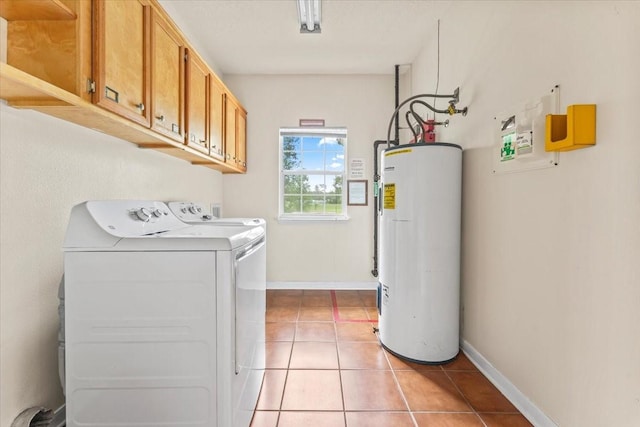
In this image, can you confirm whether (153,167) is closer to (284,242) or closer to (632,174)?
(284,242)

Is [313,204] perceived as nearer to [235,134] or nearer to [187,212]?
[235,134]

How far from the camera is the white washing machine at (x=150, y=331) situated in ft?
4.25

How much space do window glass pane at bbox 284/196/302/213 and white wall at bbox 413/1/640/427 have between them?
2.31 m

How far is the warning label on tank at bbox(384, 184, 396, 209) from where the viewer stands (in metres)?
2.35

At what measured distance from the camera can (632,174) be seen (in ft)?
3.72

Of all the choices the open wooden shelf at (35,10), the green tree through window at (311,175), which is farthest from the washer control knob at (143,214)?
the green tree through window at (311,175)

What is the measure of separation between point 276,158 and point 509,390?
3.22 meters

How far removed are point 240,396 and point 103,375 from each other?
1.84ft

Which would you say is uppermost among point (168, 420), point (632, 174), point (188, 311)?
point (632, 174)

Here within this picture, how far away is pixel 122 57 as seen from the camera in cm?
146

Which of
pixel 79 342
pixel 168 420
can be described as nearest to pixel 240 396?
pixel 168 420

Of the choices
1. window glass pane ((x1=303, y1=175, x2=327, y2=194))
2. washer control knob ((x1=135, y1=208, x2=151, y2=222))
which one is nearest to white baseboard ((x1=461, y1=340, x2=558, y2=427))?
washer control knob ((x1=135, y1=208, x2=151, y2=222))

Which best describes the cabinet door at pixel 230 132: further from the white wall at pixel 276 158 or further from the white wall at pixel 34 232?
the white wall at pixel 34 232

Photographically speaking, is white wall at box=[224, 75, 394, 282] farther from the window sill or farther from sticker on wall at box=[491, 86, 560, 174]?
sticker on wall at box=[491, 86, 560, 174]
